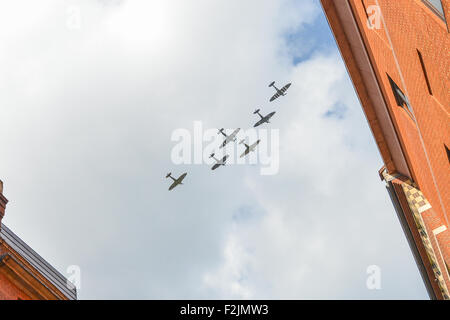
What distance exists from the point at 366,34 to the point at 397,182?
29.6ft

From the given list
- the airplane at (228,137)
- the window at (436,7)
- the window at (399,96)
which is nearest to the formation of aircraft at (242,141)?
the airplane at (228,137)

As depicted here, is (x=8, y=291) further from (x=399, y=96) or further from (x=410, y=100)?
(x=399, y=96)

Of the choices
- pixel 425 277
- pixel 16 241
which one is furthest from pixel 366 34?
pixel 16 241

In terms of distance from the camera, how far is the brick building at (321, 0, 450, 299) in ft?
49.7

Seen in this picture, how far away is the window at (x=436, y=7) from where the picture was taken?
1327 centimetres

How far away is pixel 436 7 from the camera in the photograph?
13516 mm

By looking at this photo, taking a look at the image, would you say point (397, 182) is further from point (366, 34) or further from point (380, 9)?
point (380, 9)

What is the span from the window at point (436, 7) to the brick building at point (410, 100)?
0.03 m

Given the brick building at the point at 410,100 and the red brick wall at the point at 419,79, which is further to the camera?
the brick building at the point at 410,100

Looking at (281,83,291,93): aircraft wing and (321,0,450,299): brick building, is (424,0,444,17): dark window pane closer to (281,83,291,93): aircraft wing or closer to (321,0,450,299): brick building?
(321,0,450,299): brick building

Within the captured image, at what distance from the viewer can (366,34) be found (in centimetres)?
2344

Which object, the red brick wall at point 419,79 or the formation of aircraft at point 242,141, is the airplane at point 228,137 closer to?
the formation of aircraft at point 242,141
